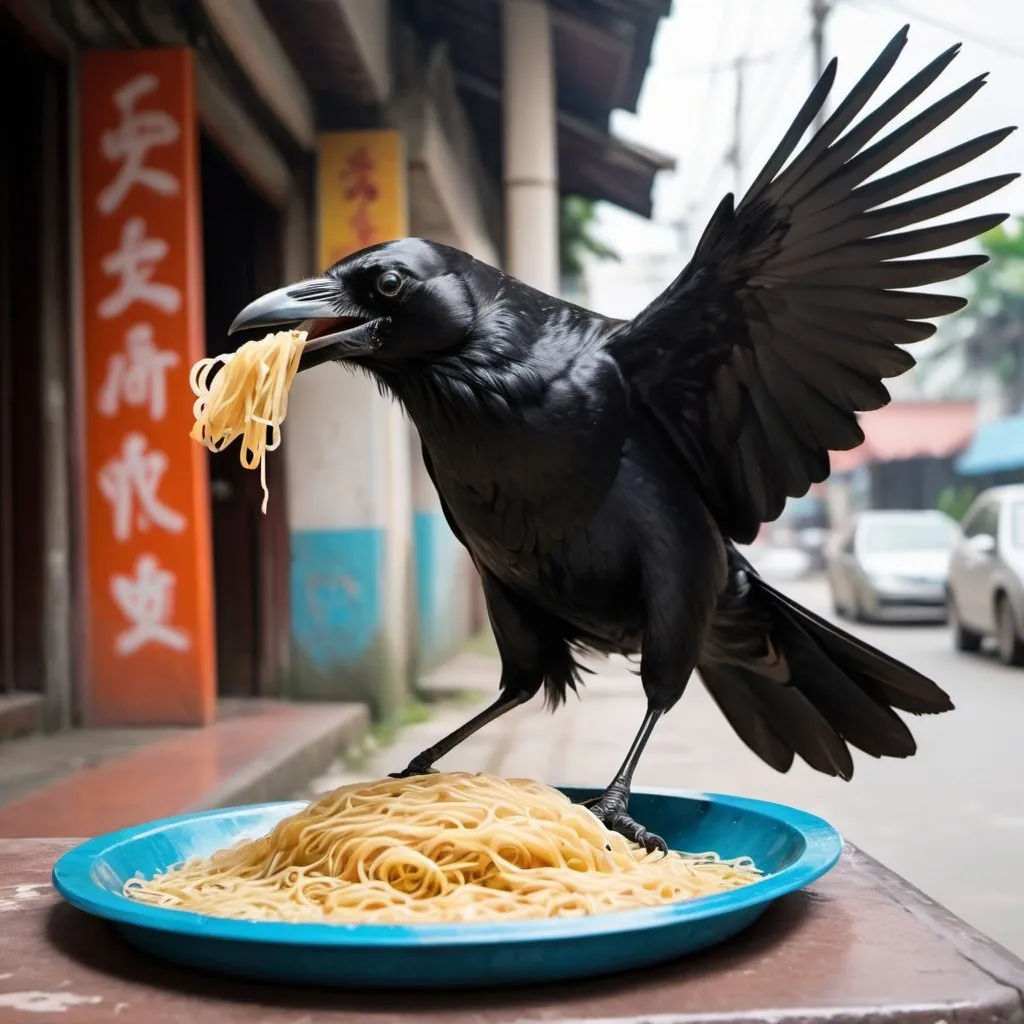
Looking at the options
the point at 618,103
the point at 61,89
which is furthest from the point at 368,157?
the point at 618,103

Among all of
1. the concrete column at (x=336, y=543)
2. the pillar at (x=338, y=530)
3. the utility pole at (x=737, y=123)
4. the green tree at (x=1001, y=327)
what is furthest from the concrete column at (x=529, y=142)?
the green tree at (x=1001, y=327)

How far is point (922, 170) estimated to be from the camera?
150 centimetres

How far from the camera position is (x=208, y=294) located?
7.09 metres

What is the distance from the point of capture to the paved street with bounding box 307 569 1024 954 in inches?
171

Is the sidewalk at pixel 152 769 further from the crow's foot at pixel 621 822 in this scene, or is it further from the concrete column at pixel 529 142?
the concrete column at pixel 529 142

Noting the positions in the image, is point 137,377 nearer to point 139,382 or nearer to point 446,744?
point 139,382

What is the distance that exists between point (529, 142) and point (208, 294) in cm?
232

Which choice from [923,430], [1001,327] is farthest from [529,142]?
[1001,327]

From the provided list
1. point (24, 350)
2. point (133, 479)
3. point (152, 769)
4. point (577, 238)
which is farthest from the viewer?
point (577, 238)

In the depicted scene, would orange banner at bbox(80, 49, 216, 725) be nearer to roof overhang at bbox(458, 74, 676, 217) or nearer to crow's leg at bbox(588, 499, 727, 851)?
crow's leg at bbox(588, 499, 727, 851)

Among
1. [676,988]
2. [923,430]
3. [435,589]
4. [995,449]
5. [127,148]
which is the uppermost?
[127,148]

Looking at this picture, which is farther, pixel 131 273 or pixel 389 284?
pixel 131 273

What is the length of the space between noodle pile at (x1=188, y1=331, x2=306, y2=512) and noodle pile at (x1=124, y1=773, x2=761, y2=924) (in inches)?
15.4

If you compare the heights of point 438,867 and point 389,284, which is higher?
point 389,284
